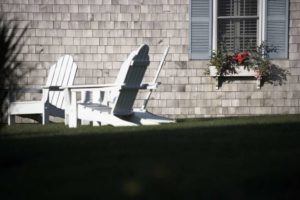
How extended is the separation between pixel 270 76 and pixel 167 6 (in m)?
2.15

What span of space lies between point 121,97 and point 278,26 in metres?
3.90

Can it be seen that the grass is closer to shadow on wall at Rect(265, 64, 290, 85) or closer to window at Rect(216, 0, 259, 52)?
shadow on wall at Rect(265, 64, 290, 85)

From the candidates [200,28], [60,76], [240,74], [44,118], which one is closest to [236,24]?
[200,28]

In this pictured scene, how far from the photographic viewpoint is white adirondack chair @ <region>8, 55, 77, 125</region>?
10.7 metres

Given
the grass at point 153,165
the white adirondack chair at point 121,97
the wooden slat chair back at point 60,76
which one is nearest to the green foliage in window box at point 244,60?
the white adirondack chair at point 121,97

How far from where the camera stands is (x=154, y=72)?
12.3m

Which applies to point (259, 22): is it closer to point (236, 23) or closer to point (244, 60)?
point (236, 23)

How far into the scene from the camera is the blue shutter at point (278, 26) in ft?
40.4

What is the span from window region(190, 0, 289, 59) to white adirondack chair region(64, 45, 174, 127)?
7.94ft

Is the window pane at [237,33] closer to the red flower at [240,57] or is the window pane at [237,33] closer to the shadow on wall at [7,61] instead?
the red flower at [240,57]

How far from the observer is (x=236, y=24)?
1241cm

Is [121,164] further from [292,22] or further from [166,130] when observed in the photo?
[292,22]

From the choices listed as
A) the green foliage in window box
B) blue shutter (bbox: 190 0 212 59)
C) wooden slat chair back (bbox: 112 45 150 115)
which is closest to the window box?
the green foliage in window box

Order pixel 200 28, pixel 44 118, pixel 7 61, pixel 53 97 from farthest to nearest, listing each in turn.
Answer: pixel 200 28 < pixel 53 97 < pixel 44 118 < pixel 7 61
